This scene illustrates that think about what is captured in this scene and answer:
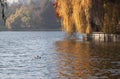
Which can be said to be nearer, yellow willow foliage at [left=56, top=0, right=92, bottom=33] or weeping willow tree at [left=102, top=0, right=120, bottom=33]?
yellow willow foliage at [left=56, top=0, right=92, bottom=33]

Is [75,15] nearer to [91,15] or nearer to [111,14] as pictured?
[91,15]

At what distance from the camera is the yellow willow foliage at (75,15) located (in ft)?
161

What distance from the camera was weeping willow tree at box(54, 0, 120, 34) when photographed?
4909 centimetres

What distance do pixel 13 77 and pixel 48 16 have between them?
438 ft

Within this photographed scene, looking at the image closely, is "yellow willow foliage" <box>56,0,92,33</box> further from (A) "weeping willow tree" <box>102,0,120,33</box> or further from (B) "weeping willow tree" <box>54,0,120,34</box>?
(A) "weeping willow tree" <box>102,0,120,33</box>

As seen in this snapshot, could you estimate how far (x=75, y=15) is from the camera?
164ft

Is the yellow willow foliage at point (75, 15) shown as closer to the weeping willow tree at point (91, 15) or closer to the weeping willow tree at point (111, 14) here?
the weeping willow tree at point (91, 15)

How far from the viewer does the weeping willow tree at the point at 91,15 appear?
161 feet

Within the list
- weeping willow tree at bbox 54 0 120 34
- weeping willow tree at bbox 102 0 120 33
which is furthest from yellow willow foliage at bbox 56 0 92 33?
weeping willow tree at bbox 102 0 120 33

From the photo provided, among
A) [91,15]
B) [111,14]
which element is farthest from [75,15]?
[111,14]

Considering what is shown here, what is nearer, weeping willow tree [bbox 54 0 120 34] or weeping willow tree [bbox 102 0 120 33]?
weeping willow tree [bbox 54 0 120 34]

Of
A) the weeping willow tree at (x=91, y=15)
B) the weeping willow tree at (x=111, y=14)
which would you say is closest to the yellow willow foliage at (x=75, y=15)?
the weeping willow tree at (x=91, y=15)

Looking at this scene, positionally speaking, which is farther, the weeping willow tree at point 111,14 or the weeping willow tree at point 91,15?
the weeping willow tree at point 111,14

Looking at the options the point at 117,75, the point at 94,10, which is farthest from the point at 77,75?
the point at 94,10
